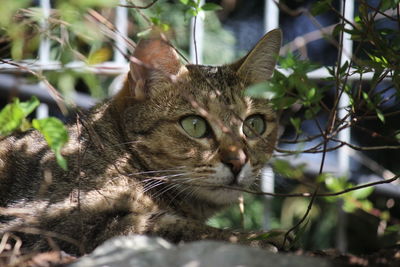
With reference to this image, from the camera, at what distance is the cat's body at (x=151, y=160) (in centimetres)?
224

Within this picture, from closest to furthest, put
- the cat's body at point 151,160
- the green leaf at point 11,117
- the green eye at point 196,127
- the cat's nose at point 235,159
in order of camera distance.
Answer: the green leaf at point 11,117
the cat's body at point 151,160
the cat's nose at point 235,159
the green eye at point 196,127

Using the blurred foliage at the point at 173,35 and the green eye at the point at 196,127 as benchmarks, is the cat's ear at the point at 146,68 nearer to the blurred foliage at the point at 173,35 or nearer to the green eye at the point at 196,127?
the blurred foliage at the point at 173,35

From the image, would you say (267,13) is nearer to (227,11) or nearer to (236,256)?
(227,11)

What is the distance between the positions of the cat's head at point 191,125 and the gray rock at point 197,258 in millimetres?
856

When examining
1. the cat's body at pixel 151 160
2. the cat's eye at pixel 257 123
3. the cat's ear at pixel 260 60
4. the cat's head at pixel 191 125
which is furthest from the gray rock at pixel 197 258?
the cat's ear at pixel 260 60

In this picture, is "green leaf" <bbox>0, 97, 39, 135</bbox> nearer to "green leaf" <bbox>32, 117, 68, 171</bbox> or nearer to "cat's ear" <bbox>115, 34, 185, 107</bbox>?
"green leaf" <bbox>32, 117, 68, 171</bbox>

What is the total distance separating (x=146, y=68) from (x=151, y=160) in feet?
1.46

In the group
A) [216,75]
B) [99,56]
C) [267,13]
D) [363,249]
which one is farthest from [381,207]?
[99,56]

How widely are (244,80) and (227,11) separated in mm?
1816

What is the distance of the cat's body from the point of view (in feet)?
7.34

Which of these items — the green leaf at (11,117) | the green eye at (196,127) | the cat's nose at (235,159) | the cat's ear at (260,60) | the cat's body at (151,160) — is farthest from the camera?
the cat's ear at (260,60)

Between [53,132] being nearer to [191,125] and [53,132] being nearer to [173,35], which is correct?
[173,35]

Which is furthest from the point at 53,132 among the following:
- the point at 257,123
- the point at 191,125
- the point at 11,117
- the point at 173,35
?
the point at 257,123

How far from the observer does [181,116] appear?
2684 millimetres
